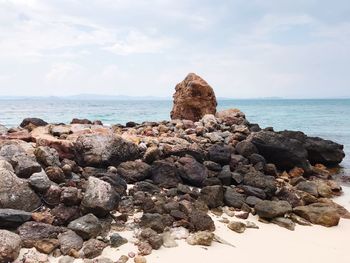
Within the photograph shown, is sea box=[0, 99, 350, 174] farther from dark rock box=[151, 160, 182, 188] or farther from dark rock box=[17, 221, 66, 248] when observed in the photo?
dark rock box=[17, 221, 66, 248]

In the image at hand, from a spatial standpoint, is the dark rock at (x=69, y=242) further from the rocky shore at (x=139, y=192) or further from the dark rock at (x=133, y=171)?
the dark rock at (x=133, y=171)

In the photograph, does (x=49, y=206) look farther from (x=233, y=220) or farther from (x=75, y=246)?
(x=233, y=220)

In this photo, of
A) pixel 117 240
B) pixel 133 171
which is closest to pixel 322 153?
pixel 133 171

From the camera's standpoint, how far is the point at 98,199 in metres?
5.98

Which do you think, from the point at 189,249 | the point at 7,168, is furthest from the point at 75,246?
the point at 7,168

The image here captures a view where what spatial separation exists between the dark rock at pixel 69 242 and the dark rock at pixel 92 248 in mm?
90

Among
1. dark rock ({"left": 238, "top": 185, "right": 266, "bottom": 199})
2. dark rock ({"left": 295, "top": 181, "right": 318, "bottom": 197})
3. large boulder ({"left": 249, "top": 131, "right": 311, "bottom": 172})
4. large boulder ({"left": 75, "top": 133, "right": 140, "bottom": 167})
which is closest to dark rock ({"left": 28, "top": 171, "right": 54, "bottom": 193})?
large boulder ({"left": 75, "top": 133, "right": 140, "bottom": 167})

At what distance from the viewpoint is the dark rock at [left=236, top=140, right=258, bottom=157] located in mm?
10703

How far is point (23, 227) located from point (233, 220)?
3.60 meters

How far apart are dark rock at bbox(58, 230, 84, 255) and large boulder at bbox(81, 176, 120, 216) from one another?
1.98 ft

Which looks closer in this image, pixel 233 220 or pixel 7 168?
pixel 7 168

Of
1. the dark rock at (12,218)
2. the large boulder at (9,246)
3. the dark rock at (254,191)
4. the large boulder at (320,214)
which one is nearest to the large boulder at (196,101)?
the dark rock at (254,191)

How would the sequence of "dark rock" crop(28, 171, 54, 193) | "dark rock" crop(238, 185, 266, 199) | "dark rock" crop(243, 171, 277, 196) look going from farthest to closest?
"dark rock" crop(243, 171, 277, 196), "dark rock" crop(238, 185, 266, 199), "dark rock" crop(28, 171, 54, 193)

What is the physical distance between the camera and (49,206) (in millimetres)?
6121
